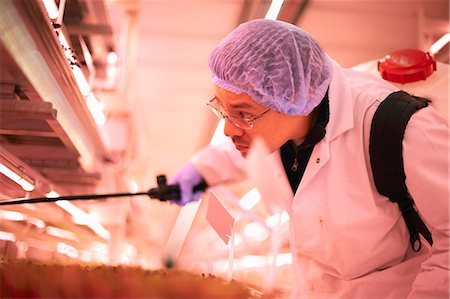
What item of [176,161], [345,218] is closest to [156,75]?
[176,161]

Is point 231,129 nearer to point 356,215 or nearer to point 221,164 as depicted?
point 356,215

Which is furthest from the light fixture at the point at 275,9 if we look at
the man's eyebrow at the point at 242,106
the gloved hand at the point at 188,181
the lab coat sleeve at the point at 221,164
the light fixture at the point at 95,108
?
the light fixture at the point at 95,108

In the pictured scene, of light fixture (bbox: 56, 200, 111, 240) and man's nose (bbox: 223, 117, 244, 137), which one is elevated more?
man's nose (bbox: 223, 117, 244, 137)

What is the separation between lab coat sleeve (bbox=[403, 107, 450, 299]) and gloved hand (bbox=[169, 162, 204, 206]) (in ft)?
2.41

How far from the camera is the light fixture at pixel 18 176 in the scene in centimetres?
→ 127

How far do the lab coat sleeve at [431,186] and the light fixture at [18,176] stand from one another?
103 centimetres

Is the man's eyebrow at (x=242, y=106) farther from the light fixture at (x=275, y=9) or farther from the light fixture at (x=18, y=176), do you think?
the light fixture at (x=18, y=176)

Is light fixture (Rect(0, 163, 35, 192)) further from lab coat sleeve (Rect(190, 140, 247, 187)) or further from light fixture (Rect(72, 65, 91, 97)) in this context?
lab coat sleeve (Rect(190, 140, 247, 187))

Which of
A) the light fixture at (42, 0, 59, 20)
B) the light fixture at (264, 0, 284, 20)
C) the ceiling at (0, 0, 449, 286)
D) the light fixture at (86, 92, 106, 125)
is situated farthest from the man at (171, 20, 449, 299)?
the light fixture at (86, 92, 106, 125)

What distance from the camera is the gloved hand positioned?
163 centimetres

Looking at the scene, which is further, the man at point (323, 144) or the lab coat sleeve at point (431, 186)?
the man at point (323, 144)

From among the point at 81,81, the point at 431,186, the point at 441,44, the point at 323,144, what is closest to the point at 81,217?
the point at 81,81

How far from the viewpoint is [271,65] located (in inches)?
51.2

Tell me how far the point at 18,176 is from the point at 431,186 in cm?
109
